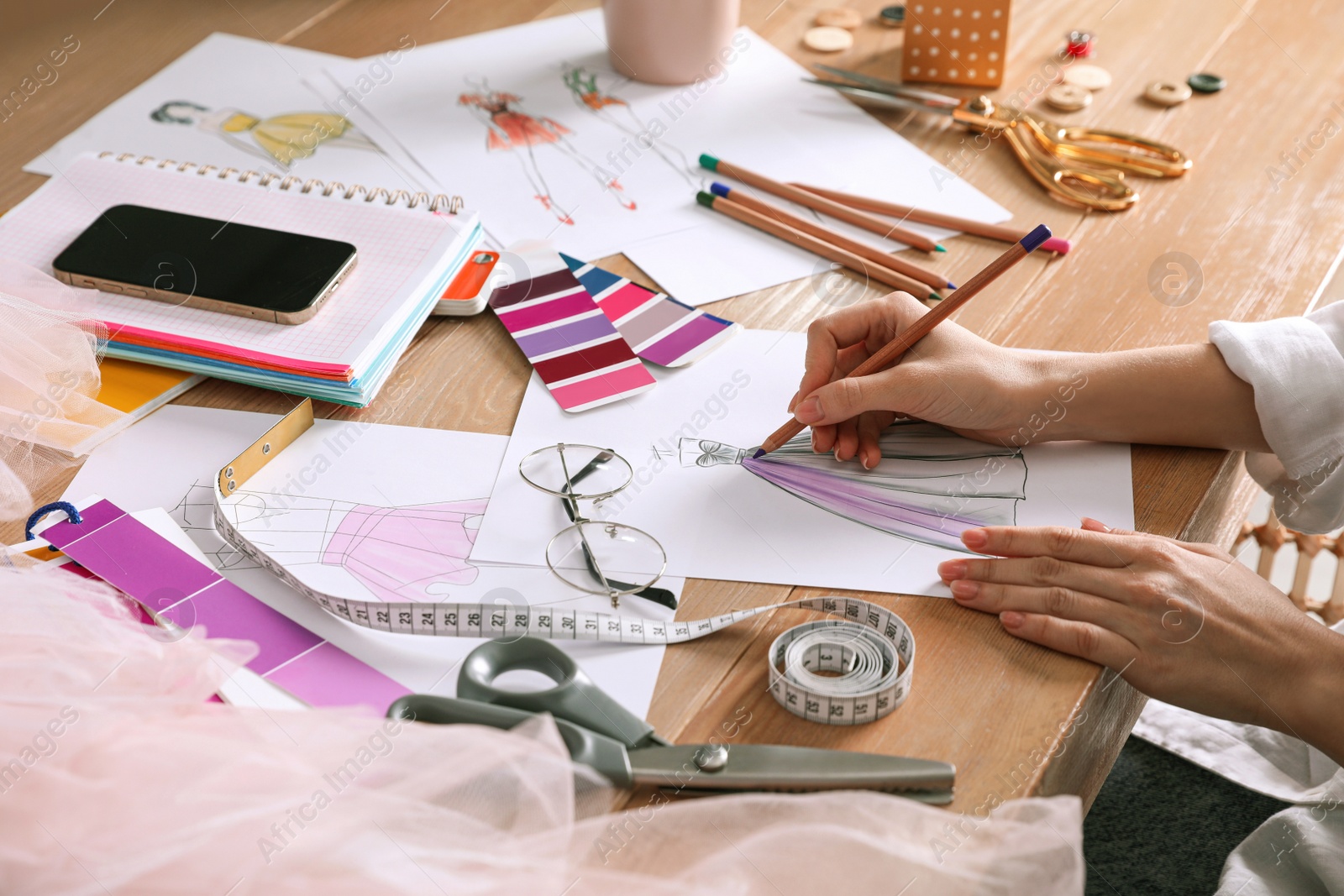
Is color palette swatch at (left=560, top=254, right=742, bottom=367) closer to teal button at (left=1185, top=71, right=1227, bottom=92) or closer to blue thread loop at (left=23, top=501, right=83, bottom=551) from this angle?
blue thread loop at (left=23, top=501, right=83, bottom=551)

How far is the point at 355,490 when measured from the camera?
863 mm

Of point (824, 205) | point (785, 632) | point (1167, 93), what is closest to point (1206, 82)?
point (1167, 93)

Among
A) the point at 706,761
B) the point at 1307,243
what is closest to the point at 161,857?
the point at 706,761

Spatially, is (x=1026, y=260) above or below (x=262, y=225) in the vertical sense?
below

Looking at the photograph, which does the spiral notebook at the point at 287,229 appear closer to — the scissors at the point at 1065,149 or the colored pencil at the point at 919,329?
the colored pencil at the point at 919,329

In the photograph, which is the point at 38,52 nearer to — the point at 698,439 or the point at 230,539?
the point at 230,539

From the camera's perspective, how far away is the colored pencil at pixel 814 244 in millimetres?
1073

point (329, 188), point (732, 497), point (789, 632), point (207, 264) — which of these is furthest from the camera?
point (329, 188)

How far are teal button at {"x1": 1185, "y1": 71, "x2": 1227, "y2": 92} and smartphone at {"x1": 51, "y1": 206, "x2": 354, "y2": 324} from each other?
1036mm

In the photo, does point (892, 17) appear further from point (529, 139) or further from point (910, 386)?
point (910, 386)

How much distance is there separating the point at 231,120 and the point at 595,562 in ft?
2.78

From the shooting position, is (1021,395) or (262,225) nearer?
(1021,395)

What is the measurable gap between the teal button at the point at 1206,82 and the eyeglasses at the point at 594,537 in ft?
3.12

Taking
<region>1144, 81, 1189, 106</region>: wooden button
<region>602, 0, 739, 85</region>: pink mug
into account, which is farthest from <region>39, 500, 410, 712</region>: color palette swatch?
<region>1144, 81, 1189, 106</region>: wooden button
